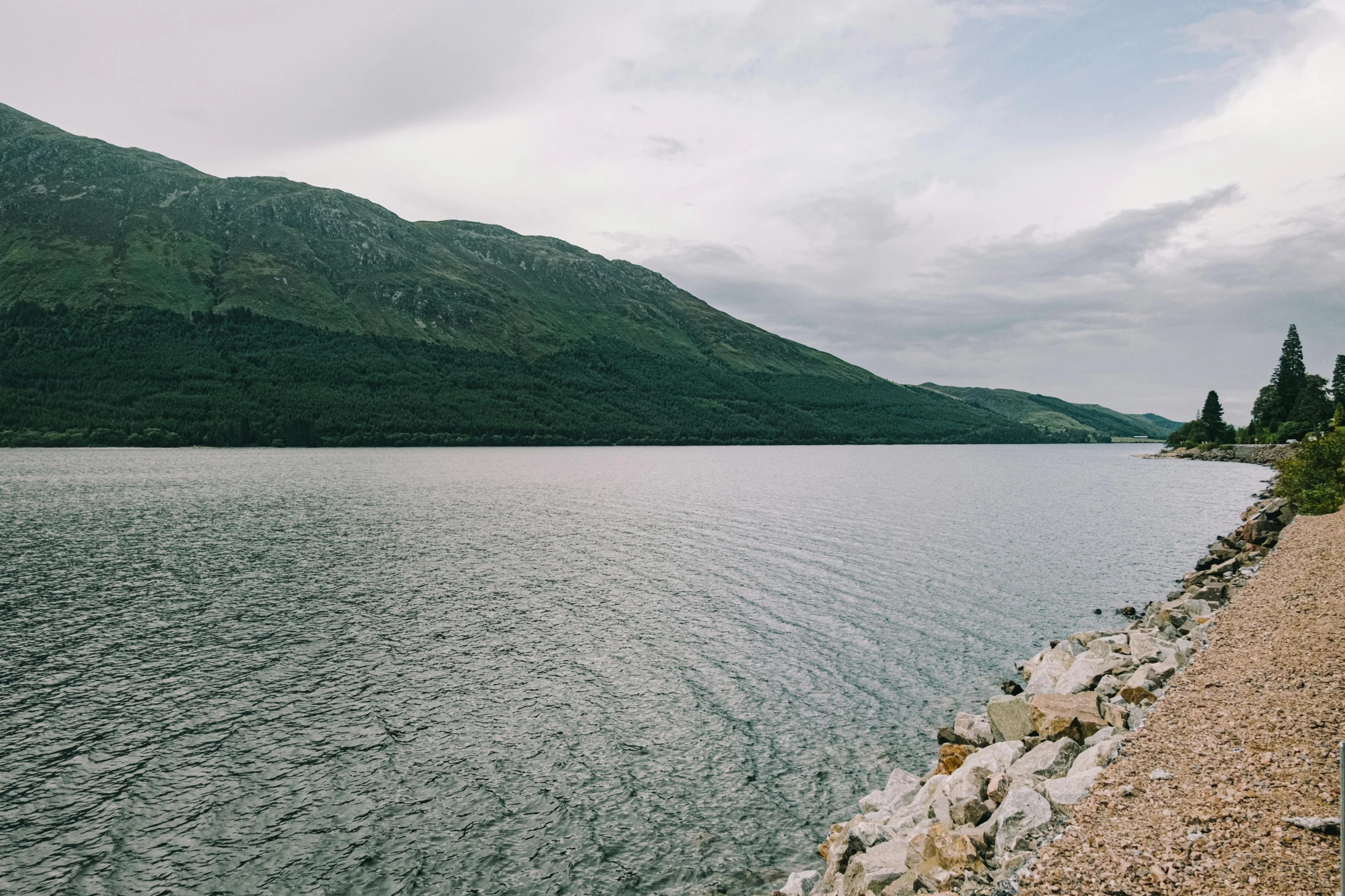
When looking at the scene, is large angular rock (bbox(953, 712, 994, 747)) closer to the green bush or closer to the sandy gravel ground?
the sandy gravel ground

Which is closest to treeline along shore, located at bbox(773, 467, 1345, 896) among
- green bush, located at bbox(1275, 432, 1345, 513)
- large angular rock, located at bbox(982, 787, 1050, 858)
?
large angular rock, located at bbox(982, 787, 1050, 858)

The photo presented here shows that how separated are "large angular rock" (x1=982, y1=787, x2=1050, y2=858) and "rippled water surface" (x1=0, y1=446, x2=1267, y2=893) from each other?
4.31 meters

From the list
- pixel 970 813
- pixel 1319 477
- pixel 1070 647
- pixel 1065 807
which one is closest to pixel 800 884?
pixel 970 813

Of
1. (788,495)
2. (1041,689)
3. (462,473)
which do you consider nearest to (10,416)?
(462,473)

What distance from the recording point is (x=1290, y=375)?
162250 mm

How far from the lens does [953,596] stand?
37.4 metres

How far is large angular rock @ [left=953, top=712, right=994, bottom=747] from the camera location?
714 inches

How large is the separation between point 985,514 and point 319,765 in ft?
238

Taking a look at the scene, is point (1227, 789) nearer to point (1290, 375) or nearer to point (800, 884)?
point (800, 884)

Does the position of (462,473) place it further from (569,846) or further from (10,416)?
(10,416)

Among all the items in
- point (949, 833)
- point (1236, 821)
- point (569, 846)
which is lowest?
point (569, 846)

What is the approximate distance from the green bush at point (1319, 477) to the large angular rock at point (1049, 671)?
41.1 m

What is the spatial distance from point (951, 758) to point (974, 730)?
2.13m

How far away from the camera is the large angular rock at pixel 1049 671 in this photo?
22.3 m
